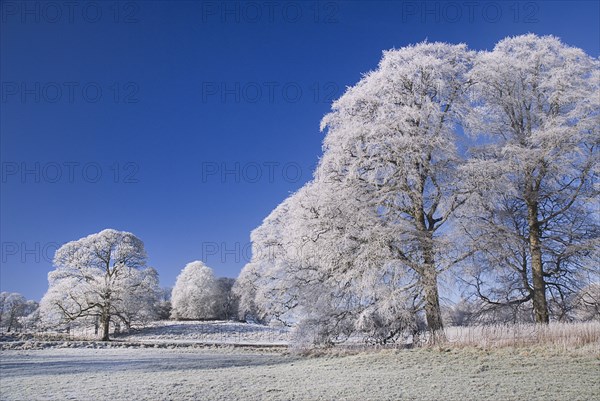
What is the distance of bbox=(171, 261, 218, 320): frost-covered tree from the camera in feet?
203

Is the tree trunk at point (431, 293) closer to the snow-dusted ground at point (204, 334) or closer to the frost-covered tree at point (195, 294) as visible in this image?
the snow-dusted ground at point (204, 334)

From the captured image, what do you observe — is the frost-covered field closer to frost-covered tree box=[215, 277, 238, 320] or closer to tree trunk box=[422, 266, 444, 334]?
tree trunk box=[422, 266, 444, 334]

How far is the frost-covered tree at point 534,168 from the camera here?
51.6ft

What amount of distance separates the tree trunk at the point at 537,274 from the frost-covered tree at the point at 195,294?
51.6 metres

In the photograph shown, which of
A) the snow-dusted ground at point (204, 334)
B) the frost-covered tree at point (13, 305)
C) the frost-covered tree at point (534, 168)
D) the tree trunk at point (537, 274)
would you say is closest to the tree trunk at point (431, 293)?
the frost-covered tree at point (534, 168)

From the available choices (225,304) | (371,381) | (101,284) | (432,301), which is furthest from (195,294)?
(371,381)

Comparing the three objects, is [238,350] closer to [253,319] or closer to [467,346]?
[467,346]

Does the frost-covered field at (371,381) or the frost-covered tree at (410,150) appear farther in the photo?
the frost-covered tree at (410,150)

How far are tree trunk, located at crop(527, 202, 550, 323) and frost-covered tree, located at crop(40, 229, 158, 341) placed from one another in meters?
30.9

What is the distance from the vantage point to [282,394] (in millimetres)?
8352

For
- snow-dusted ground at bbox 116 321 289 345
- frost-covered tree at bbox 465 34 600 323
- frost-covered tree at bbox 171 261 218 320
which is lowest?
snow-dusted ground at bbox 116 321 289 345

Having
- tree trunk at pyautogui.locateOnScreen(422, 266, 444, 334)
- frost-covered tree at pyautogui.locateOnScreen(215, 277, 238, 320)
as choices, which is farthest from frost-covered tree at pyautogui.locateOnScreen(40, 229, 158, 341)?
tree trunk at pyautogui.locateOnScreen(422, 266, 444, 334)

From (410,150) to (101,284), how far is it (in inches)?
1199

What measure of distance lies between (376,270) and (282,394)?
7.37 metres
